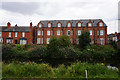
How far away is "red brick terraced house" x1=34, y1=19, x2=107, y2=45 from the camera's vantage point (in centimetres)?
3080

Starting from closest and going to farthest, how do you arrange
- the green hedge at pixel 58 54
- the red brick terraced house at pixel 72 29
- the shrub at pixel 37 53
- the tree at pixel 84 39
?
the green hedge at pixel 58 54, the shrub at pixel 37 53, the tree at pixel 84 39, the red brick terraced house at pixel 72 29

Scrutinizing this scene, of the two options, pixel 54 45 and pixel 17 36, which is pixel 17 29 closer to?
pixel 17 36

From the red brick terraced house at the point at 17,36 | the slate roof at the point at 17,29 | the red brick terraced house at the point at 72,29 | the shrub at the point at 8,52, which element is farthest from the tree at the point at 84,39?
the slate roof at the point at 17,29

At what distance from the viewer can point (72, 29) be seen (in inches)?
1259

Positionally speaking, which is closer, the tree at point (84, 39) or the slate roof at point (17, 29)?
the tree at point (84, 39)

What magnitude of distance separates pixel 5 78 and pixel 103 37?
99.7 feet

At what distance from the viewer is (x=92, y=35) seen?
A: 102ft

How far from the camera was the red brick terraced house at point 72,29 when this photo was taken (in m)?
30.8

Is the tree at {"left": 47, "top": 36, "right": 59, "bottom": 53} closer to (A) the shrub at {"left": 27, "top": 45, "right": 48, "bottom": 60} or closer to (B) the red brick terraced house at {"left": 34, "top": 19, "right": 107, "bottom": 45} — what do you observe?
(A) the shrub at {"left": 27, "top": 45, "right": 48, "bottom": 60}

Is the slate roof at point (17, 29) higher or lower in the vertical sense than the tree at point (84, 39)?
higher

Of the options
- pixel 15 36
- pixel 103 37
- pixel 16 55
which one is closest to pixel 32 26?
pixel 15 36

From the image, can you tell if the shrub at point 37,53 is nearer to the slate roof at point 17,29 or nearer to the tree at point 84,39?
the tree at point 84,39

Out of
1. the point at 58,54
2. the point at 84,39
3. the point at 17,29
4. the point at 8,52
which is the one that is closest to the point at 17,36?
the point at 17,29

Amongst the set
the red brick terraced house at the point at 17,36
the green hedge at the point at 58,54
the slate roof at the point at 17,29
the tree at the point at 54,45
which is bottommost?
the green hedge at the point at 58,54
